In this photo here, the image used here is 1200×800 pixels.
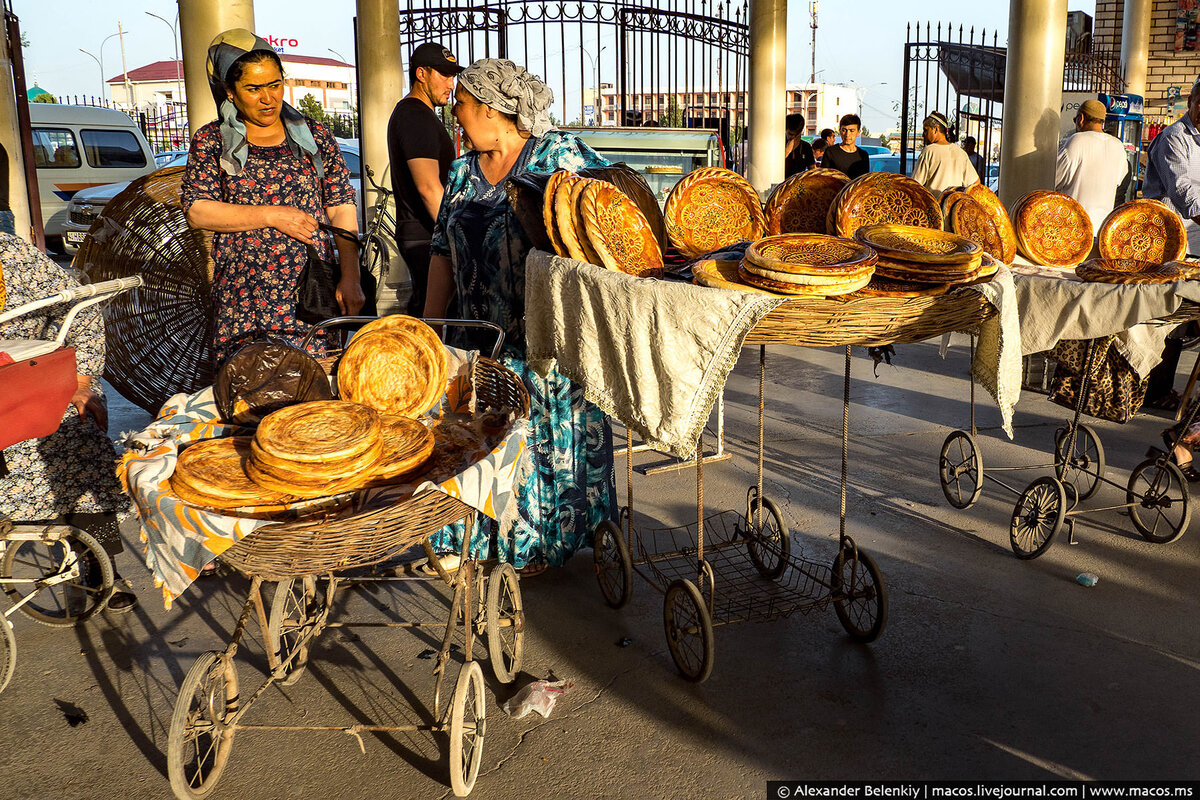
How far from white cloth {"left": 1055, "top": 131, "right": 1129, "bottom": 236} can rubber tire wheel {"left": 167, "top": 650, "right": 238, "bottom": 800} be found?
618 cm

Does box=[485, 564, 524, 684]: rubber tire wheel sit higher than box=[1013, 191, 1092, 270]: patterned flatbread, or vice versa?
box=[1013, 191, 1092, 270]: patterned flatbread

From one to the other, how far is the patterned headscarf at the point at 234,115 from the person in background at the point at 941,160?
5616 millimetres

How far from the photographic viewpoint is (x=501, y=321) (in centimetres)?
359

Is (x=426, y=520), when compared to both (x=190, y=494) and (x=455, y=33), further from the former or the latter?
(x=455, y=33)

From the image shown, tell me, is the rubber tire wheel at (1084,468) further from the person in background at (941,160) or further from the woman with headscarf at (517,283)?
the person in background at (941,160)

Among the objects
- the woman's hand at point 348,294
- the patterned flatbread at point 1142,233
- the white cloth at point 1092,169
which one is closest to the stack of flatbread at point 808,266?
the woman's hand at point 348,294

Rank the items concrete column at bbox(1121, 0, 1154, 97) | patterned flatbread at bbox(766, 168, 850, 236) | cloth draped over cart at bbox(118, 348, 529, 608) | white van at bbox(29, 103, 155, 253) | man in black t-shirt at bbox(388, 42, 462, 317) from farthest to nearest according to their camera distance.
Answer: white van at bbox(29, 103, 155, 253) < concrete column at bbox(1121, 0, 1154, 97) < man in black t-shirt at bbox(388, 42, 462, 317) < patterned flatbread at bbox(766, 168, 850, 236) < cloth draped over cart at bbox(118, 348, 529, 608)

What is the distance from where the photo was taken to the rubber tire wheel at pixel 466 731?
245 centimetres

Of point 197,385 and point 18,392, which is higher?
point 18,392

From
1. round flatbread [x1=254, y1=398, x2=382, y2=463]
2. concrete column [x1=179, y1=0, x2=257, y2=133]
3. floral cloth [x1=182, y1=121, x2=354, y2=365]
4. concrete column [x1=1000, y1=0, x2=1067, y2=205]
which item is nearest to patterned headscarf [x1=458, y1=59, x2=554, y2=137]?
floral cloth [x1=182, y1=121, x2=354, y2=365]

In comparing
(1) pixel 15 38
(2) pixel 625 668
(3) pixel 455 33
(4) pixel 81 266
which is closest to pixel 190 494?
(2) pixel 625 668

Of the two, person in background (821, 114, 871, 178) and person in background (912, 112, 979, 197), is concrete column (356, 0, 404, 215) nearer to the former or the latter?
person in background (821, 114, 871, 178)

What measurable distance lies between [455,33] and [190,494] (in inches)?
371

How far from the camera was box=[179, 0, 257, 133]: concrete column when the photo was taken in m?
5.73
